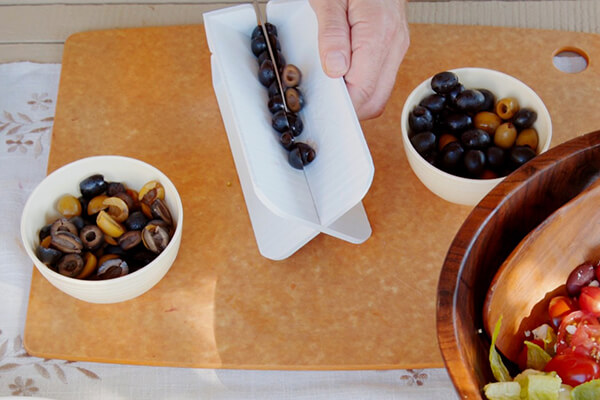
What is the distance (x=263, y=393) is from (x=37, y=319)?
28cm

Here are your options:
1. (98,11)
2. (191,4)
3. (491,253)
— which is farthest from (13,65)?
(491,253)

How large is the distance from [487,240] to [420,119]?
261mm

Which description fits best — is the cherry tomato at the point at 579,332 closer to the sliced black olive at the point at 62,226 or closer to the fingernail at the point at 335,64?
the fingernail at the point at 335,64

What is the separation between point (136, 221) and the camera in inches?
28.8

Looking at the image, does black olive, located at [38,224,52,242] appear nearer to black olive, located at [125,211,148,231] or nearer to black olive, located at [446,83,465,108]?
black olive, located at [125,211,148,231]

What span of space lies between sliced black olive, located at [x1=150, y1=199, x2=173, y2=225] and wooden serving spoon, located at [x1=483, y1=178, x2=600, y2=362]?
38 cm

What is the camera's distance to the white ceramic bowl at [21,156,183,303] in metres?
0.69

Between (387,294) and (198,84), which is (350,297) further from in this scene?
(198,84)

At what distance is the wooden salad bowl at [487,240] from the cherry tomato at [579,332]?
4 cm

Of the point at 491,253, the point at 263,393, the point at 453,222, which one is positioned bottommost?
the point at 263,393

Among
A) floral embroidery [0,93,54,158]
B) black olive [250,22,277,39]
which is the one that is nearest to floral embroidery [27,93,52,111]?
floral embroidery [0,93,54,158]

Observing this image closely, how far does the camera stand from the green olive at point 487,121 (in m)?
0.76

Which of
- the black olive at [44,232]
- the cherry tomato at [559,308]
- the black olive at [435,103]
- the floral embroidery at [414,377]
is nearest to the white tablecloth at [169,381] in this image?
the floral embroidery at [414,377]

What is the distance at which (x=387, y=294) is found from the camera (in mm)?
752
